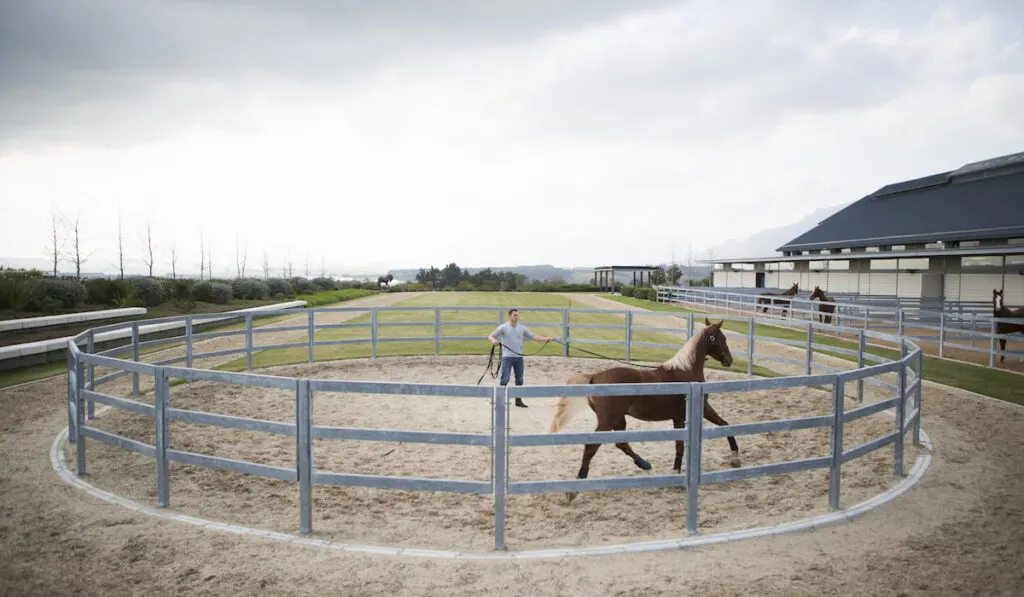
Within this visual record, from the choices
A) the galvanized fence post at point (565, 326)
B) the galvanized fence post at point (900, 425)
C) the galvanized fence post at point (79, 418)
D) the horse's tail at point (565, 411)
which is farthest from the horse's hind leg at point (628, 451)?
the galvanized fence post at point (565, 326)

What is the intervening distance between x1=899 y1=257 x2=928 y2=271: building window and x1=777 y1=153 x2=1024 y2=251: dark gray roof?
2603 mm

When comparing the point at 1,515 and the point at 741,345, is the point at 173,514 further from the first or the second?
the point at 741,345

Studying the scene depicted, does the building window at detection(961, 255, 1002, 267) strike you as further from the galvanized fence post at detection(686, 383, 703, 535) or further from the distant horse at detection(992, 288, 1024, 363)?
the galvanized fence post at detection(686, 383, 703, 535)

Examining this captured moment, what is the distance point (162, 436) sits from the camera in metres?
5.36

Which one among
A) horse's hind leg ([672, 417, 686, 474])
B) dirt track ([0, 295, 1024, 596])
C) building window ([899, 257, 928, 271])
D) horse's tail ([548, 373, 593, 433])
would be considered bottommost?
dirt track ([0, 295, 1024, 596])

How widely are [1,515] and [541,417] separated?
668 centimetres

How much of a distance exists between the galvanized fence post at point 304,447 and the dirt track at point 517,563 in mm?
290

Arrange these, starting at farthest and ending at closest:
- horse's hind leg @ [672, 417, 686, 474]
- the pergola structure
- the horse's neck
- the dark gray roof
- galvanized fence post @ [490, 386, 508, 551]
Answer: the pergola structure < the dark gray roof < the horse's neck < horse's hind leg @ [672, 417, 686, 474] < galvanized fence post @ [490, 386, 508, 551]

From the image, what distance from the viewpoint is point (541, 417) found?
9.41 m

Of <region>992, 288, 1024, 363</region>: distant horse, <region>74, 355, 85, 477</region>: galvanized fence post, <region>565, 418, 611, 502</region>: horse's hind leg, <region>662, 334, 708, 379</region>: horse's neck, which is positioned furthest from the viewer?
<region>992, 288, 1024, 363</region>: distant horse

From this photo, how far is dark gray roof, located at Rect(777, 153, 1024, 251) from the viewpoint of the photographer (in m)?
34.7

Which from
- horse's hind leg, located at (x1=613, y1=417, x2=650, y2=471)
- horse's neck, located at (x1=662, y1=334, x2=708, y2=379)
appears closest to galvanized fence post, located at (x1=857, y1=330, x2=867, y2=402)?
→ horse's neck, located at (x1=662, y1=334, x2=708, y2=379)

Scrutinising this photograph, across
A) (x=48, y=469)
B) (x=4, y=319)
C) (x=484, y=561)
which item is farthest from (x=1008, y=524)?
(x=4, y=319)

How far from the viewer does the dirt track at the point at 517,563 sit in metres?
3.97
